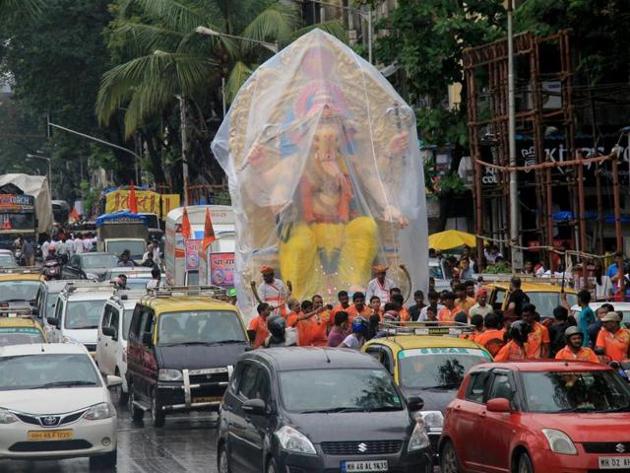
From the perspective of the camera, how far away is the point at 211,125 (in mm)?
59938

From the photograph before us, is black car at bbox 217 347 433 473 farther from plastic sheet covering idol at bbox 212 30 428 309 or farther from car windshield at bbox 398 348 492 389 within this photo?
plastic sheet covering idol at bbox 212 30 428 309

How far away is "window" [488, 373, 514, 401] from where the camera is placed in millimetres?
15094

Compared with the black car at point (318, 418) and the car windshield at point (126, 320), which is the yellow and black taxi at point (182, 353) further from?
the black car at point (318, 418)

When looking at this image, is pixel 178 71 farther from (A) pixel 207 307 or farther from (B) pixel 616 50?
(A) pixel 207 307

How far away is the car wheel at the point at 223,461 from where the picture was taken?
16.3m

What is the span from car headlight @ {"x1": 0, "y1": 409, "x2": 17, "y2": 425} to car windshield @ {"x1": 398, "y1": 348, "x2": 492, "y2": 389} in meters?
4.18

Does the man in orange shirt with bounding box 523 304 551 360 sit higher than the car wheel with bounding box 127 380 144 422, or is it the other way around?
the man in orange shirt with bounding box 523 304 551 360

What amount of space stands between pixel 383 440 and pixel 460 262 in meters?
19.5

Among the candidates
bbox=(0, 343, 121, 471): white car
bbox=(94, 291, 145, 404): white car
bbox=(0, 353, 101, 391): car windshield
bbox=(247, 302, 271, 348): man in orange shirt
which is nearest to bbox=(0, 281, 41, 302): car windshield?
bbox=(94, 291, 145, 404): white car

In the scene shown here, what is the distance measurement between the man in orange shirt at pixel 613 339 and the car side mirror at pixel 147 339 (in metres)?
6.93

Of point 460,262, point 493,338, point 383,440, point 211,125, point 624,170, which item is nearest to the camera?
point 383,440

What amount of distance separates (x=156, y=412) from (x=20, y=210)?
157 feet

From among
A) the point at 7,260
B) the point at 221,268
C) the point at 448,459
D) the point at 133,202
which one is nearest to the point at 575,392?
the point at 448,459

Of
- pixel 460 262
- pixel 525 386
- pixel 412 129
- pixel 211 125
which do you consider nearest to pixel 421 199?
pixel 412 129
